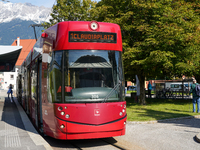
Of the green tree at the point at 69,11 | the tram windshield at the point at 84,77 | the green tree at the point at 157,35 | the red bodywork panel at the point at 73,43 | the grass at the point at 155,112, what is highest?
the green tree at the point at 69,11

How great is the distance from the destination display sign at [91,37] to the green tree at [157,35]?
28.9 ft

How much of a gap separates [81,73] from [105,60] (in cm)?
75

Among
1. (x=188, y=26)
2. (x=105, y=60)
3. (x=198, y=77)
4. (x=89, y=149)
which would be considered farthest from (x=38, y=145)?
(x=198, y=77)

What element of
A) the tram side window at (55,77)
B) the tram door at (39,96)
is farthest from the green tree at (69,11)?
the tram side window at (55,77)

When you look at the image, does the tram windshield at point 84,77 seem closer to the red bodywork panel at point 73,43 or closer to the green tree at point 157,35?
the red bodywork panel at point 73,43

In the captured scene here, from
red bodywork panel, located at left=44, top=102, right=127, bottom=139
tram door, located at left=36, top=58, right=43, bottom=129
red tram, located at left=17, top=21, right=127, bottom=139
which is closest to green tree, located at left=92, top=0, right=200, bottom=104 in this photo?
tram door, located at left=36, top=58, right=43, bottom=129

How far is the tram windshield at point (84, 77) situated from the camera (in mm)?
7105

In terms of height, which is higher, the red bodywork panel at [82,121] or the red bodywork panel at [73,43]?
the red bodywork panel at [73,43]

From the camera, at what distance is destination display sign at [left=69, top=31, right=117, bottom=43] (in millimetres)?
7469

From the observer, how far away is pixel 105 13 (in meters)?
19.4

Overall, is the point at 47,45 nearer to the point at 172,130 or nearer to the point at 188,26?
the point at 172,130

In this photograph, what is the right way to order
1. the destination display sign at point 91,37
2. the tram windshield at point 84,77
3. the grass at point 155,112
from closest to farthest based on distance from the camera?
the tram windshield at point 84,77
the destination display sign at point 91,37
the grass at point 155,112

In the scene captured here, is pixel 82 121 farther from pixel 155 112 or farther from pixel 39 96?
pixel 155 112

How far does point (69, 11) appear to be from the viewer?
2944cm
